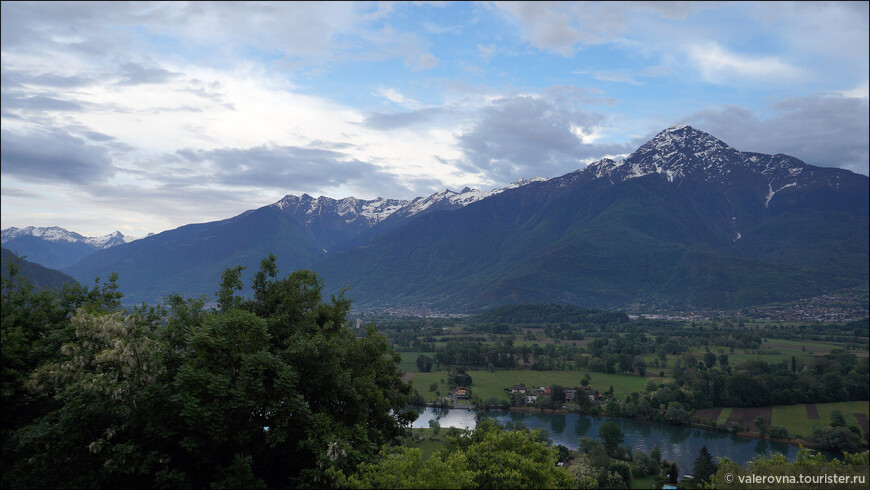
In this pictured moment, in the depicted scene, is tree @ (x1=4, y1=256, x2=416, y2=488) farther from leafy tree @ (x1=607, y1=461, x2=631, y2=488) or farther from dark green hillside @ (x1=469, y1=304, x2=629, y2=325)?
dark green hillside @ (x1=469, y1=304, x2=629, y2=325)

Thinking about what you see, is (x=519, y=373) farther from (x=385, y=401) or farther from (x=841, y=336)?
(x=841, y=336)

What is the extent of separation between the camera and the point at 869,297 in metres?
190

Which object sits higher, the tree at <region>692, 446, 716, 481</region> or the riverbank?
the tree at <region>692, 446, 716, 481</region>

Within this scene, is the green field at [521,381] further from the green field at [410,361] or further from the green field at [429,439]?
the green field at [429,439]

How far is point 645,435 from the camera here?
64250 mm

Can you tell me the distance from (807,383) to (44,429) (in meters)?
98.5

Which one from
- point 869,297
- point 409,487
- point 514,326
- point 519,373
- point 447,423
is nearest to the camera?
point 409,487

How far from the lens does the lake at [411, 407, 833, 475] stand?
56375 millimetres

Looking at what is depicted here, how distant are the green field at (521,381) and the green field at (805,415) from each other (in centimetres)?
2057

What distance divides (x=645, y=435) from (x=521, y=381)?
3049 cm

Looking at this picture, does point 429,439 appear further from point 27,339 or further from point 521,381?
point 27,339

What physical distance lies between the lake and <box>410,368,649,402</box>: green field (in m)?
8.87

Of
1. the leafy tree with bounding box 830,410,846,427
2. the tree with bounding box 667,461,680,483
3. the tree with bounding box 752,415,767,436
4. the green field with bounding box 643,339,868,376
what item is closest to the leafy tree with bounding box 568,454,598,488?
the tree with bounding box 667,461,680,483

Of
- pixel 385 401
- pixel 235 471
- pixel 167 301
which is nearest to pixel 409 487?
pixel 235 471
